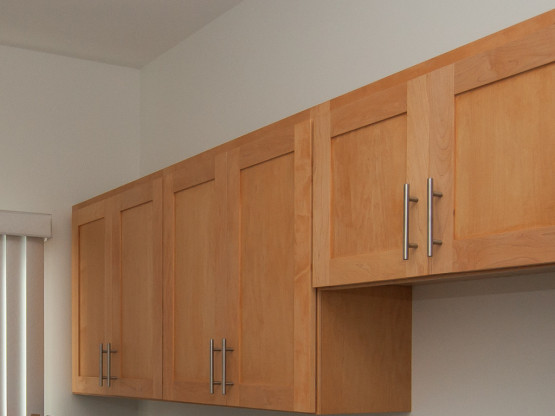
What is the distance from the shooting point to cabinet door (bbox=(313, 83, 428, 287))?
177 cm

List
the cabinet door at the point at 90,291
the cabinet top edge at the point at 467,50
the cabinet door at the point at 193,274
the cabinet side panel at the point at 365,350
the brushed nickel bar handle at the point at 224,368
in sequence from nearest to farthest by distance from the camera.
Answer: the cabinet top edge at the point at 467,50 < the cabinet side panel at the point at 365,350 < the brushed nickel bar handle at the point at 224,368 < the cabinet door at the point at 193,274 < the cabinet door at the point at 90,291

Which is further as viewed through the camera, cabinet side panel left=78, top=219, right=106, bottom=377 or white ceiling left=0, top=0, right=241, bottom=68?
cabinet side panel left=78, top=219, right=106, bottom=377

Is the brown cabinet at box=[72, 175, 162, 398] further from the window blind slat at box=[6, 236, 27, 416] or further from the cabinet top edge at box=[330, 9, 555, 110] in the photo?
the cabinet top edge at box=[330, 9, 555, 110]

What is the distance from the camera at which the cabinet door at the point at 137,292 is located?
115 inches

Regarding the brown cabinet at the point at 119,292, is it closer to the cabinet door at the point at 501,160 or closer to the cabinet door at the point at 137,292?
the cabinet door at the point at 137,292

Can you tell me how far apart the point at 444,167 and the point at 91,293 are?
2.15 m

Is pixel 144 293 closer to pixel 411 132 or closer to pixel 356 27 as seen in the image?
pixel 356 27

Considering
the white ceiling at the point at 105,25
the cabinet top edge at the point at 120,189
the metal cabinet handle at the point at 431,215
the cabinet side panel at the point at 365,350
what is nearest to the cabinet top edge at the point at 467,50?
the metal cabinet handle at the point at 431,215

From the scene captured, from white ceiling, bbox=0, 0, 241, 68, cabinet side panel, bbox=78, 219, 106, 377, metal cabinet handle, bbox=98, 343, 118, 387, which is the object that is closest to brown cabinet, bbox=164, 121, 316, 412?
metal cabinet handle, bbox=98, 343, 118, 387

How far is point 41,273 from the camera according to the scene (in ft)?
11.7

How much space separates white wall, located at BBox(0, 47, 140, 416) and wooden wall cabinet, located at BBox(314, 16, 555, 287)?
1.97 meters

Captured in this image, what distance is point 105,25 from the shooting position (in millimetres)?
3490

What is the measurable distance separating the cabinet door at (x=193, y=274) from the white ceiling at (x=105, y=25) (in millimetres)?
813

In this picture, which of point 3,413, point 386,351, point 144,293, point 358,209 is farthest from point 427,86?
point 3,413
